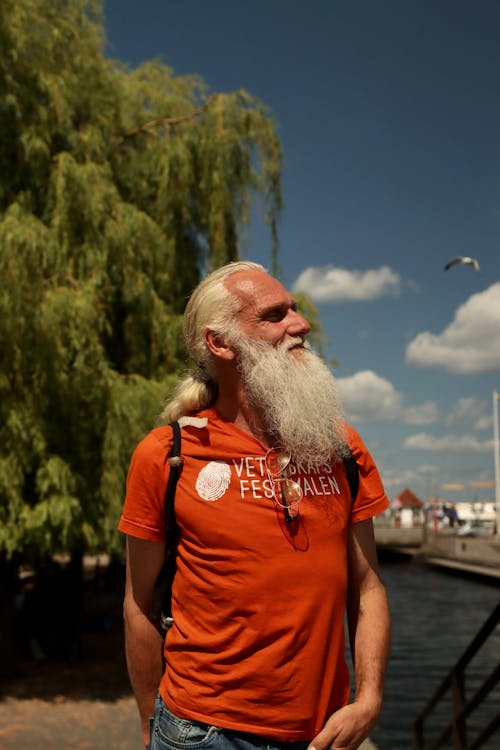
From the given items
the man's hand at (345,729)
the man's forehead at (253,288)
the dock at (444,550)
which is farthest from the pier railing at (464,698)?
the dock at (444,550)

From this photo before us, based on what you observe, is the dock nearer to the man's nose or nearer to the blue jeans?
the man's nose

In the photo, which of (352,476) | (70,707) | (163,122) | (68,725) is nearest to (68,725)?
(68,725)

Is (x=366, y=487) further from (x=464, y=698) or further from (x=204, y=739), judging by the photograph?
(x=464, y=698)

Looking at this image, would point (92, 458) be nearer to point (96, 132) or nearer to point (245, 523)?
point (96, 132)

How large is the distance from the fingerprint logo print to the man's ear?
0.90ft

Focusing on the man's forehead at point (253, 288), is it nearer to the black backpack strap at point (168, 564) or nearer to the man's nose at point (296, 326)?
the man's nose at point (296, 326)

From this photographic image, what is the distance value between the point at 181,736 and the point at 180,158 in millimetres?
10397

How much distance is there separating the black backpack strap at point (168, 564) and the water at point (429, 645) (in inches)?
385

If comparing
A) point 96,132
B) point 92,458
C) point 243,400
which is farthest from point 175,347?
point 243,400

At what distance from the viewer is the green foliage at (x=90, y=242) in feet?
30.1

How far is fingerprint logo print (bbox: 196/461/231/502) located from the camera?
1968 mm

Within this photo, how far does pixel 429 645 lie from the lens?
818 inches

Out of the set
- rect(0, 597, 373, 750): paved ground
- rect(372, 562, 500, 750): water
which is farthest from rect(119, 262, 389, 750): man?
rect(372, 562, 500, 750): water

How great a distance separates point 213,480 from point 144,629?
15.9 inches
